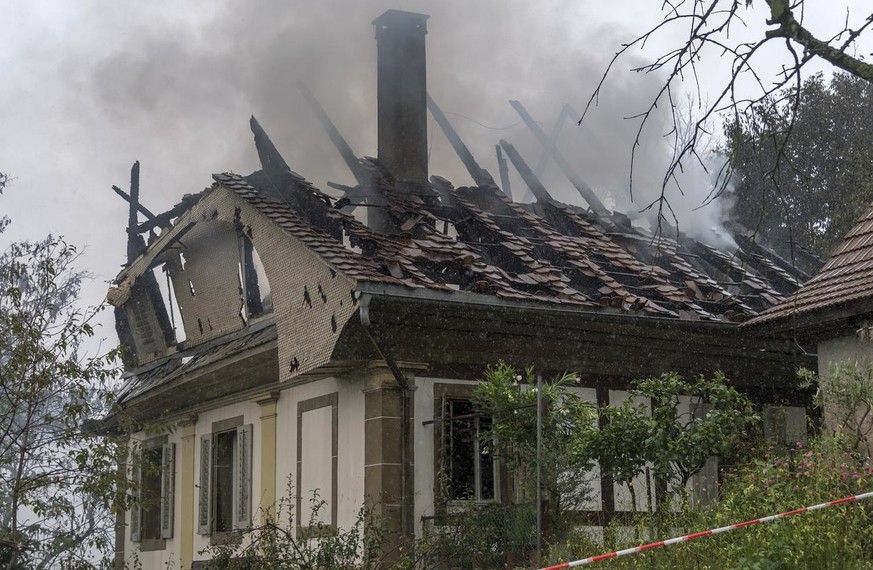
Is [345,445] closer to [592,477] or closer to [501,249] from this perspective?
[592,477]

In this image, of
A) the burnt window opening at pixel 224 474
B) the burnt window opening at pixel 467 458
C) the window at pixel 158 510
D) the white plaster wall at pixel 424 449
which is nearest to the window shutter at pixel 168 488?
the window at pixel 158 510

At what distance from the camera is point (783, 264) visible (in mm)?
17250

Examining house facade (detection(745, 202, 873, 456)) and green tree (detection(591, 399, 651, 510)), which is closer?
house facade (detection(745, 202, 873, 456))

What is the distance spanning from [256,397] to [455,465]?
10.4 ft

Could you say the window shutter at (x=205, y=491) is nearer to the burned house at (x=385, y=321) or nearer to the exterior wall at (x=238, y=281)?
the burned house at (x=385, y=321)

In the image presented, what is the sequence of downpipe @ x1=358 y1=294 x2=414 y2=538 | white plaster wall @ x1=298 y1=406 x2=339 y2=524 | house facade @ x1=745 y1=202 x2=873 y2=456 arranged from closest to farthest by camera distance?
1. house facade @ x1=745 y1=202 x2=873 y2=456
2. downpipe @ x1=358 y1=294 x2=414 y2=538
3. white plaster wall @ x1=298 y1=406 x2=339 y2=524

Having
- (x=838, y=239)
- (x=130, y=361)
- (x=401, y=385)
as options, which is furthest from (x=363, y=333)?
(x=838, y=239)

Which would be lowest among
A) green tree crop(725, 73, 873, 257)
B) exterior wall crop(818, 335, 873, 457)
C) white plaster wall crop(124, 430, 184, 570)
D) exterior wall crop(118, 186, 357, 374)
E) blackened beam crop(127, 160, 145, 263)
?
white plaster wall crop(124, 430, 184, 570)

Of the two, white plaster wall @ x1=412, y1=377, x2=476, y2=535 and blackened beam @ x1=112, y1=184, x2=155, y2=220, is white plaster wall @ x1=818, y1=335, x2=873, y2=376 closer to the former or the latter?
white plaster wall @ x1=412, y1=377, x2=476, y2=535

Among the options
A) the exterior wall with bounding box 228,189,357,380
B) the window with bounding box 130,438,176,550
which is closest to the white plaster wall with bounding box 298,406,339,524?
the exterior wall with bounding box 228,189,357,380

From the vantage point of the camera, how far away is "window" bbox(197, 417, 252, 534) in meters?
14.8

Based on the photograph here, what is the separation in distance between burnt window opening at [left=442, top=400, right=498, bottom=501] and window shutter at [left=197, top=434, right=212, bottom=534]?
4346 millimetres

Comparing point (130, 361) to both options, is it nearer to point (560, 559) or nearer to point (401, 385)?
point (401, 385)

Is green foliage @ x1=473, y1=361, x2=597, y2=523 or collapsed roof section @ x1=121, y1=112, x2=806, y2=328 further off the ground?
collapsed roof section @ x1=121, y1=112, x2=806, y2=328
